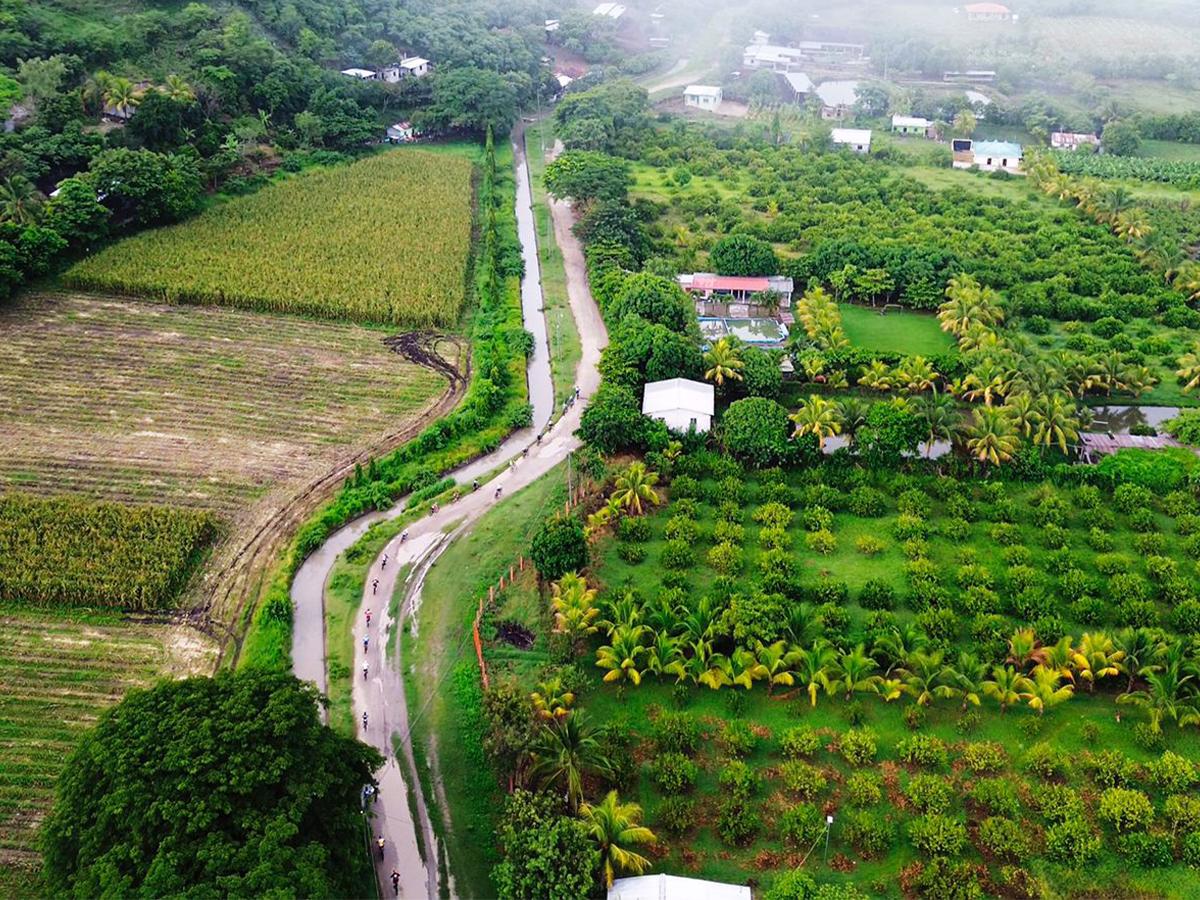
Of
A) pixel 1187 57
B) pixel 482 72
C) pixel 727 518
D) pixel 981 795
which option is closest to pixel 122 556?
pixel 727 518

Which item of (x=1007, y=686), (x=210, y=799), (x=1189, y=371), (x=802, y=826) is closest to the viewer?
(x=210, y=799)

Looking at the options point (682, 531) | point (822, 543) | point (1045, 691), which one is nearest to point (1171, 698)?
point (1045, 691)

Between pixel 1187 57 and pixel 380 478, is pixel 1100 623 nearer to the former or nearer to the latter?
pixel 380 478

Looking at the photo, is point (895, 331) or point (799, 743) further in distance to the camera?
point (895, 331)

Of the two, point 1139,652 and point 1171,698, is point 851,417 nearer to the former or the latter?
point 1139,652

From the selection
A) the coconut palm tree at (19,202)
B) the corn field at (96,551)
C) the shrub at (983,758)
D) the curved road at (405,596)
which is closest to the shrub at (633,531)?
the curved road at (405,596)

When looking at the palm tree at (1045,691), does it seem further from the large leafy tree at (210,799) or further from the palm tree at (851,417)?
the large leafy tree at (210,799)
